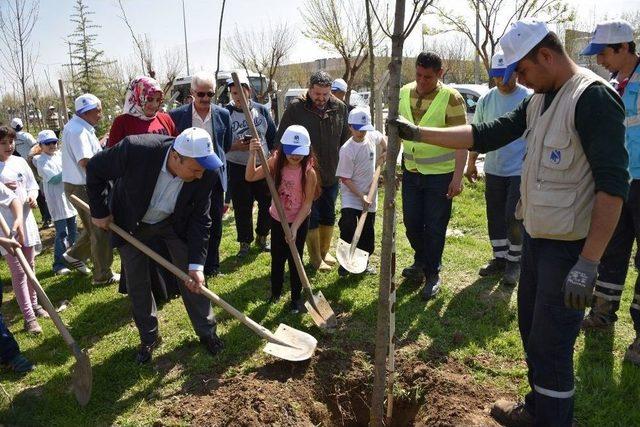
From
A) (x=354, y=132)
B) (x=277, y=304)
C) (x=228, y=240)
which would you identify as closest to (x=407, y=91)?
(x=354, y=132)

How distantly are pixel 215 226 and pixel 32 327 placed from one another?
1746 mm

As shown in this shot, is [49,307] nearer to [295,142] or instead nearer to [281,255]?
[281,255]

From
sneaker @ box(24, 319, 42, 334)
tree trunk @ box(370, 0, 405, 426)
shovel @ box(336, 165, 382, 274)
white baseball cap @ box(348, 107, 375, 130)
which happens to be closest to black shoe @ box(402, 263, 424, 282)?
shovel @ box(336, 165, 382, 274)

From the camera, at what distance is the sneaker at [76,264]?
5141 mm

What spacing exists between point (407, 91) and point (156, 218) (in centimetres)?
227

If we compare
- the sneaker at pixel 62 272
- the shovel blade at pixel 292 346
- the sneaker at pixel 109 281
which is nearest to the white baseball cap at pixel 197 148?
the shovel blade at pixel 292 346

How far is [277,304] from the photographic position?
170 inches

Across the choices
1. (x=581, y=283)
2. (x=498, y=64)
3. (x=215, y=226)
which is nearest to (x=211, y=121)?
(x=215, y=226)

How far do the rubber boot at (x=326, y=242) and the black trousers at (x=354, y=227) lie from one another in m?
0.17

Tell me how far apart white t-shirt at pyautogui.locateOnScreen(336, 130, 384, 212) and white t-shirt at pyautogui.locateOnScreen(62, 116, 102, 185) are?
7.64 feet

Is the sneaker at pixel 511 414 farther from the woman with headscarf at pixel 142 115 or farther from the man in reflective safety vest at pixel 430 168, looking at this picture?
the woman with headscarf at pixel 142 115

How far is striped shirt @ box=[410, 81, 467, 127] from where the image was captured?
396 centimetres

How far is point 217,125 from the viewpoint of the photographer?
466cm

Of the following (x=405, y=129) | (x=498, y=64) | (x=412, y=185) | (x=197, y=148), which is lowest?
(x=412, y=185)
